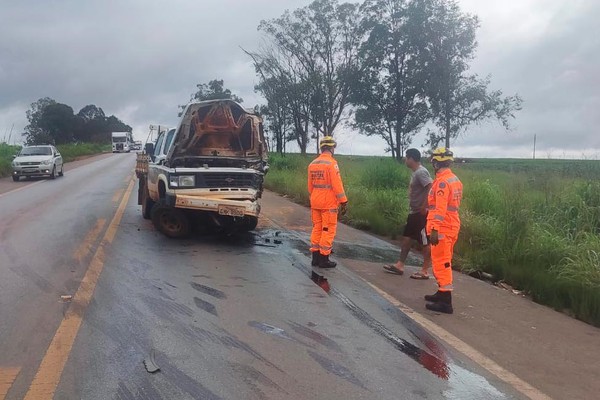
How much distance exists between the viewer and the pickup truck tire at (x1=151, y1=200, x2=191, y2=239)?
1065 centimetres

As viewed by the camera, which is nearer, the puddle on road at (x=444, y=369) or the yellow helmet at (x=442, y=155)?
the puddle on road at (x=444, y=369)

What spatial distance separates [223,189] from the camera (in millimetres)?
10180

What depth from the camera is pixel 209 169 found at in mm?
10227

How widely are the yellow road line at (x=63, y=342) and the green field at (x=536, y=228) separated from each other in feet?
17.7

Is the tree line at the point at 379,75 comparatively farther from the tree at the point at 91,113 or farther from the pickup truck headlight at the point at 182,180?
the tree at the point at 91,113

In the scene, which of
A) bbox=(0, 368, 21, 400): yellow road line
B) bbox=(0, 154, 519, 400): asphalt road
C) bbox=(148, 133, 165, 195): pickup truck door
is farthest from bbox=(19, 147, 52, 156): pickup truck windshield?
bbox=(0, 368, 21, 400): yellow road line

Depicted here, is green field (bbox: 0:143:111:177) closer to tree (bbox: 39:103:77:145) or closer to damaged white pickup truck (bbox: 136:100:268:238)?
tree (bbox: 39:103:77:145)

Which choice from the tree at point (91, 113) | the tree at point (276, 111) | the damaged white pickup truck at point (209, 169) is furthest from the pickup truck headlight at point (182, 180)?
the tree at point (91, 113)

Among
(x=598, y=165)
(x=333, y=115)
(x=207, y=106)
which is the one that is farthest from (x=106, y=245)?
(x=333, y=115)

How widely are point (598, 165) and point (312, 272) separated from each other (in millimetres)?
6166

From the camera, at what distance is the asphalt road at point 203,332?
4.16 metres

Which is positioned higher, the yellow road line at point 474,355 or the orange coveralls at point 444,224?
the orange coveralls at point 444,224

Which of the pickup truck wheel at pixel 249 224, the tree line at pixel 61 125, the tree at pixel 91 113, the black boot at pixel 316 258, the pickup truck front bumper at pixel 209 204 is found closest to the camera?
the black boot at pixel 316 258

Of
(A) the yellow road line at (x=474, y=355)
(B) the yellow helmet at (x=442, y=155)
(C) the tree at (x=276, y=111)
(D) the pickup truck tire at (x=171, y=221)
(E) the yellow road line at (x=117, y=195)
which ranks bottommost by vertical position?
(A) the yellow road line at (x=474, y=355)
